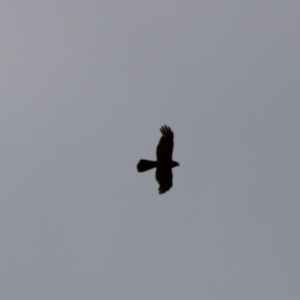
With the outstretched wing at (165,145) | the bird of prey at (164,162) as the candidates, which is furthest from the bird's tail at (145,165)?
the outstretched wing at (165,145)

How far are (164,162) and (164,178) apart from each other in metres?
0.85

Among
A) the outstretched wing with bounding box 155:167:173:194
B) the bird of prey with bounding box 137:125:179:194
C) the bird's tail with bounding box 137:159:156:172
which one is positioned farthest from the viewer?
the outstretched wing with bounding box 155:167:173:194

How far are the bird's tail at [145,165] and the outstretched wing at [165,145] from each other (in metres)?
0.68

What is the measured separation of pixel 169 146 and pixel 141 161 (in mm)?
1849

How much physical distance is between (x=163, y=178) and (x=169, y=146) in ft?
4.60

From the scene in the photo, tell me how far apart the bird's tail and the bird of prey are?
112 mm

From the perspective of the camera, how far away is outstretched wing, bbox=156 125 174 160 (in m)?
34.1

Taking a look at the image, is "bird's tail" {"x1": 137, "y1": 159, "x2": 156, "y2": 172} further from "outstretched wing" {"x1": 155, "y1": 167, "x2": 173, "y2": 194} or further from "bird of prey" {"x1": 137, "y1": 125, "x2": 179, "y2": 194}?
"outstretched wing" {"x1": 155, "y1": 167, "x2": 173, "y2": 194}

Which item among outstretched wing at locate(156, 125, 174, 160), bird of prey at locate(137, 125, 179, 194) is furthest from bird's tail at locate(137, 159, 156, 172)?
outstretched wing at locate(156, 125, 174, 160)

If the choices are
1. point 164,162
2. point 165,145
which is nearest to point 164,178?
point 164,162

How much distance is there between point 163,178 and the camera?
34.5 metres

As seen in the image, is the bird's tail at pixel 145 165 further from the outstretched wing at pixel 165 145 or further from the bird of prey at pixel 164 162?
the outstretched wing at pixel 165 145

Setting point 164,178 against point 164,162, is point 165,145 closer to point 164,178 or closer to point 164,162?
point 164,162

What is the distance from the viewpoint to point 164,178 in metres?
34.5
